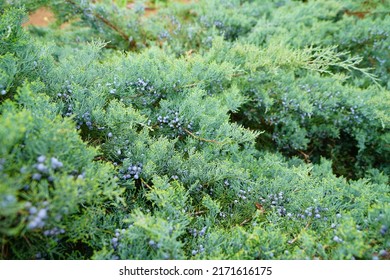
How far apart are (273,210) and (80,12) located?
2.34 meters

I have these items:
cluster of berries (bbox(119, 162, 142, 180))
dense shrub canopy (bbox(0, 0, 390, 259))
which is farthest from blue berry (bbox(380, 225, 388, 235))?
cluster of berries (bbox(119, 162, 142, 180))

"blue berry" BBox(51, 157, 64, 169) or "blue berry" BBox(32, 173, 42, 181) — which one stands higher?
"blue berry" BBox(51, 157, 64, 169)

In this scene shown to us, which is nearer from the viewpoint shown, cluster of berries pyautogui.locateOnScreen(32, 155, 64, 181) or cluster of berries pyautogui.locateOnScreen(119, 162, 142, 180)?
cluster of berries pyautogui.locateOnScreen(32, 155, 64, 181)

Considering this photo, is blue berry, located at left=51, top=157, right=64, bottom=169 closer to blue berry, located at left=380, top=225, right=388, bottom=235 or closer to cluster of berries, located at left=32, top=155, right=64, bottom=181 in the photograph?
cluster of berries, located at left=32, top=155, right=64, bottom=181

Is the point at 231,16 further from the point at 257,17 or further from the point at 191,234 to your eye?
the point at 191,234

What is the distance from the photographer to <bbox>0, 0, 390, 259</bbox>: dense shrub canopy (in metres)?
1.06

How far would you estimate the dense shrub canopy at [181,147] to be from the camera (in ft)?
3.49

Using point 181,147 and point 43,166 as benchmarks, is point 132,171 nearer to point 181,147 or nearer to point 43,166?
point 181,147

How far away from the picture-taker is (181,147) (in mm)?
1716

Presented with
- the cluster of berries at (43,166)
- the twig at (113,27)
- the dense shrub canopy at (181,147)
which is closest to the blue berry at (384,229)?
the dense shrub canopy at (181,147)

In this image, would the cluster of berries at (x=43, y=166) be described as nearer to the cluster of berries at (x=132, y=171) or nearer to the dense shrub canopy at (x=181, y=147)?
the dense shrub canopy at (x=181, y=147)

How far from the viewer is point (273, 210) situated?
4.89ft

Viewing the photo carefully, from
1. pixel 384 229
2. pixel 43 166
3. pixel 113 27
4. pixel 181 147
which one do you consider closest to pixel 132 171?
pixel 181 147
